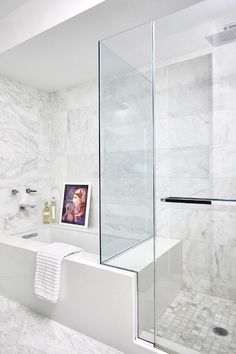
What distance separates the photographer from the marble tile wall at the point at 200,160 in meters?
1.91

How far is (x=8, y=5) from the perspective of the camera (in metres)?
1.96

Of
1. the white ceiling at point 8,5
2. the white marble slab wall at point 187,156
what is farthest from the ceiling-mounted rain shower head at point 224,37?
the white ceiling at point 8,5

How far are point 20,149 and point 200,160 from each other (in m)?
1.93

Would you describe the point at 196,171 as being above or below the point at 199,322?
above

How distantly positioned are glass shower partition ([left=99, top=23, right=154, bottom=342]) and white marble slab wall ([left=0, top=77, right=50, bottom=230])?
1.33 meters

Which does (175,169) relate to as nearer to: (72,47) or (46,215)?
(72,47)

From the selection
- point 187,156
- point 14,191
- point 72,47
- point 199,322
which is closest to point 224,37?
point 187,156

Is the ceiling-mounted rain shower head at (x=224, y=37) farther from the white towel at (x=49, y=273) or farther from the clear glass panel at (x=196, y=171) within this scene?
the white towel at (x=49, y=273)

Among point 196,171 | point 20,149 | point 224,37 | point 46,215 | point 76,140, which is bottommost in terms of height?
point 46,215

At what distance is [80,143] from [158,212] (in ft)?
4.09

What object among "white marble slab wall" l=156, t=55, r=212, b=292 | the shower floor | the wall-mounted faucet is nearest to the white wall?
"white marble slab wall" l=156, t=55, r=212, b=292

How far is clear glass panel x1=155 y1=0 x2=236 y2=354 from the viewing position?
171 centimetres

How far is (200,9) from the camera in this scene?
1641 mm

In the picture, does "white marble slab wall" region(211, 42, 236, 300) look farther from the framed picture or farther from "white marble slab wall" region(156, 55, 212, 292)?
the framed picture
